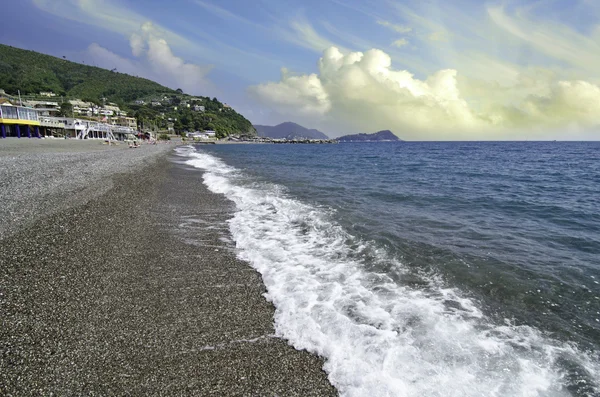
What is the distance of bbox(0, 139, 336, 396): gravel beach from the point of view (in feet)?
13.3

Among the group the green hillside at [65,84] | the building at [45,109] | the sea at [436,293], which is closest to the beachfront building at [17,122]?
the building at [45,109]

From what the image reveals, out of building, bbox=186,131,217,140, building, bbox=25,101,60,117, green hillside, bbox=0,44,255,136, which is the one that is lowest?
building, bbox=186,131,217,140

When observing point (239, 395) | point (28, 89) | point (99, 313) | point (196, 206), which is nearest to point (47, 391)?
point (99, 313)

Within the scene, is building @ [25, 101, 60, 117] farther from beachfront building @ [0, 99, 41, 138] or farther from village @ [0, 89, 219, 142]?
beachfront building @ [0, 99, 41, 138]

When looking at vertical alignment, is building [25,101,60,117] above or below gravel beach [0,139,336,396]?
above

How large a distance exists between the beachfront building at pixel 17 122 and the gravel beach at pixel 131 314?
179 ft

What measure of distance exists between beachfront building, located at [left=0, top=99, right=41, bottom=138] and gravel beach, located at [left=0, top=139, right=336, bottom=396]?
54700mm

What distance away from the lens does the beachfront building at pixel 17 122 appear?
48550mm

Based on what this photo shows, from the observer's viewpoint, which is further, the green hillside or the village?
the green hillside

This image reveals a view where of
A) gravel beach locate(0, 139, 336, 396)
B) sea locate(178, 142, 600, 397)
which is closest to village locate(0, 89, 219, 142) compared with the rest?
gravel beach locate(0, 139, 336, 396)

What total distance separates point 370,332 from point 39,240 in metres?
8.62

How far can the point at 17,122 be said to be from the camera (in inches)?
2004

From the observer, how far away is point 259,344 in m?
4.95

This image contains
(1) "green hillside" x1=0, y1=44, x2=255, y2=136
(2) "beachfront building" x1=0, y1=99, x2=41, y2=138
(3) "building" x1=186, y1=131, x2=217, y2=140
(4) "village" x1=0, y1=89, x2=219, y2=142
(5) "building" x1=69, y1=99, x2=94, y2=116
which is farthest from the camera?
(3) "building" x1=186, y1=131, x2=217, y2=140
